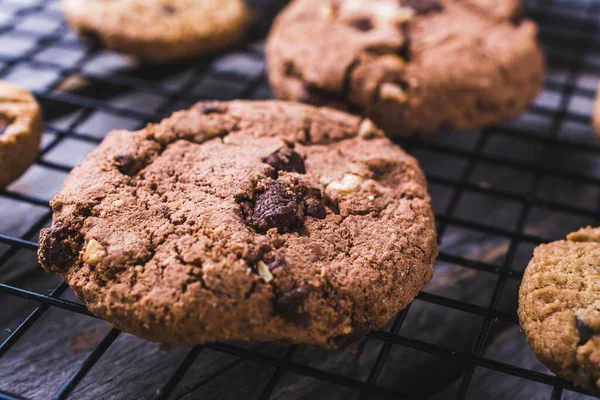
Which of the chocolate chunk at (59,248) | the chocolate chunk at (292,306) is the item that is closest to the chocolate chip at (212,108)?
the chocolate chunk at (59,248)

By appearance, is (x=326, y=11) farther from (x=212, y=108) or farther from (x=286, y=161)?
(x=286, y=161)

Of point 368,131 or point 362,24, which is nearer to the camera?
point 368,131

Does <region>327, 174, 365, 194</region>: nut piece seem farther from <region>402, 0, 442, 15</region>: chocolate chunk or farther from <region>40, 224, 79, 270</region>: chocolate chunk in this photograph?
<region>402, 0, 442, 15</region>: chocolate chunk

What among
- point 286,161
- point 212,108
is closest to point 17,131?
point 212,108

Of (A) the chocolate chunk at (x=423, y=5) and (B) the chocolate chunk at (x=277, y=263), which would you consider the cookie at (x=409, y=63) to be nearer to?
(A) the chocolate chunk at (x=423, y=5)

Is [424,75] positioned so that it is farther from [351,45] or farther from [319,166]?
[319,166]
